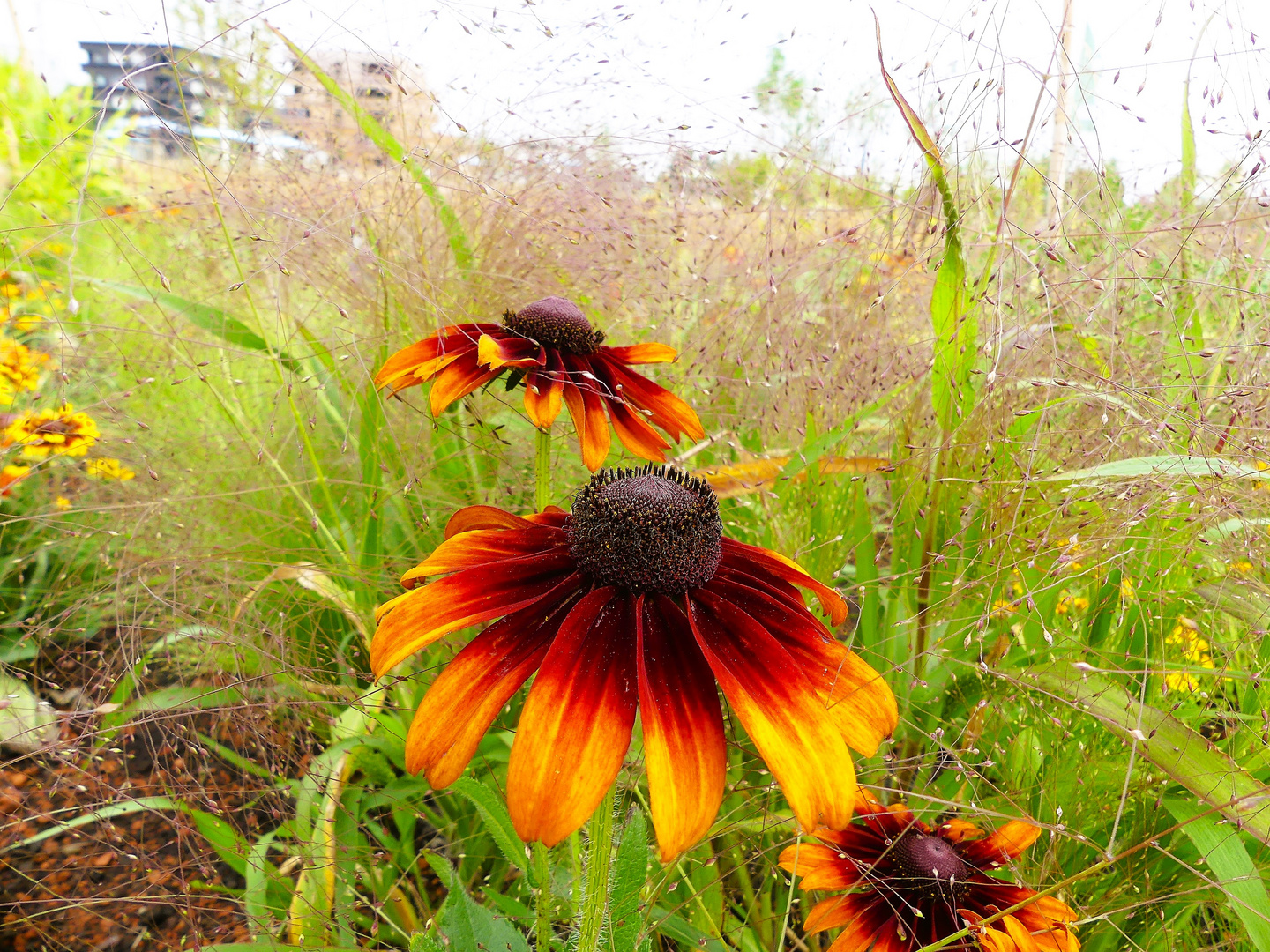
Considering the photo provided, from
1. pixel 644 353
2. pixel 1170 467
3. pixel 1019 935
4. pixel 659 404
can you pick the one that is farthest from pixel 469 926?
pixel 1170 467

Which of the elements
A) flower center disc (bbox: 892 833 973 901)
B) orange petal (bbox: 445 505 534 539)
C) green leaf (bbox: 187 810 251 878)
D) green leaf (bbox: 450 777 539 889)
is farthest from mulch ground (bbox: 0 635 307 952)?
flower center disc (bbox: 892 833 973 901)

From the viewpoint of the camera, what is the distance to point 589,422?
0.89m

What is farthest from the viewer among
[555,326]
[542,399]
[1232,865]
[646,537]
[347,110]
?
[347,110]

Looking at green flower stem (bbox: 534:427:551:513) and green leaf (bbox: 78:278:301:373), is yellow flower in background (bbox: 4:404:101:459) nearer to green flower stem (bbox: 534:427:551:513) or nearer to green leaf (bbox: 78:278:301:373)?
green leaf (bbox: 78:278:301:373)

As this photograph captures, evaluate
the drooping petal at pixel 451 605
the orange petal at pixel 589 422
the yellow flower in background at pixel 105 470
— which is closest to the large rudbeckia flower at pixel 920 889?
the drooping petal at pixel 451 605

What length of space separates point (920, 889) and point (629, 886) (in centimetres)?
29

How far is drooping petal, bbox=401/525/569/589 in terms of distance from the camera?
2.13 ft

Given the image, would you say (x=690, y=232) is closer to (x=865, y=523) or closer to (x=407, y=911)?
(x=865, y=523)

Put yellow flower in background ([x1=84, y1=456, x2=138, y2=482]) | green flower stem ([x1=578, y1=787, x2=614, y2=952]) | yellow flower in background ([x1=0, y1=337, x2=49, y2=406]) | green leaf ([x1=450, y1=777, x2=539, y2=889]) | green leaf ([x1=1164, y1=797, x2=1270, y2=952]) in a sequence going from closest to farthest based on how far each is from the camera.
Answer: green flower stem ([x1=578, y1=787, x2=614, y2=952]), green leaf ([x1=1164, y1=797, x2=1270, y2=952]), green leaf ([x1=450, y1=777, x2=539, y2=889]), yellow flower in background ([x1=84, y1=456, x2=138, y2=482]), yellow flower in background ([x1=0, y1=337, x2=49, y2=406])

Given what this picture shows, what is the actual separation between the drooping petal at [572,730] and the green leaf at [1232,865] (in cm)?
54

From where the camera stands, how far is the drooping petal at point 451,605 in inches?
22.8

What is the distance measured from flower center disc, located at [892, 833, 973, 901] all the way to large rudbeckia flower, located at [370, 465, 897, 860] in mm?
218

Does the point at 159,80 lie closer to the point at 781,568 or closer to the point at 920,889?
the point at 781,568

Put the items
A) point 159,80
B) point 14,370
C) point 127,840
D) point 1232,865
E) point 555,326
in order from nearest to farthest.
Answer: point 1232,865
point 555,326
point 127,840
point 159,80
point 14,370
